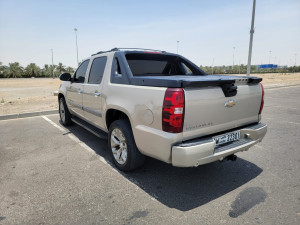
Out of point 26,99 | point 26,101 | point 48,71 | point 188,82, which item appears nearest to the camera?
point 188,82

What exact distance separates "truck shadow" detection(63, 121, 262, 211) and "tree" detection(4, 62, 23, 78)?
7171 centimetres

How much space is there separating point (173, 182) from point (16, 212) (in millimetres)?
1974

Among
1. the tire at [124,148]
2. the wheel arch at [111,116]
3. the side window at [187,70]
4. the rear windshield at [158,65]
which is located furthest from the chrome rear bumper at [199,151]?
the side window at [187,70]

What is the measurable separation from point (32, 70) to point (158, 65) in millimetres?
74857

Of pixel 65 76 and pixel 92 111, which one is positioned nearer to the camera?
pixel 92 111

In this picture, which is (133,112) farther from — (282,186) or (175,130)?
(282,186)

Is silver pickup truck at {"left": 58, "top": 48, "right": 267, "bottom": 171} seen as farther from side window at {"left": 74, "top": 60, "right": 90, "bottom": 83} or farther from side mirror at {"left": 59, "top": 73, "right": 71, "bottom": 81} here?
side mirror at {"left": 59, "top": 73, "right": 71, "bottom": 81}

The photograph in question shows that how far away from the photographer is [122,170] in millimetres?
3355

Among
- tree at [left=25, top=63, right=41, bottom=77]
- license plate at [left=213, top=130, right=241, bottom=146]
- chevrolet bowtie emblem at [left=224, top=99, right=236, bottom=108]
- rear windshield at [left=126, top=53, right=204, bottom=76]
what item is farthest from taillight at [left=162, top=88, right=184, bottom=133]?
tree at [left=25, top=63, right=41, bottom=77]

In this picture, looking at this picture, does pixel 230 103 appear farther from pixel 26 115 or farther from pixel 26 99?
pixel 26 99

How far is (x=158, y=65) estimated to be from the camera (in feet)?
13.7

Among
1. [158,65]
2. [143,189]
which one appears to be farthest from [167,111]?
[158,65]

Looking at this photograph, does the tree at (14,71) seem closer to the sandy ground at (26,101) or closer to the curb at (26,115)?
the sandy ground at (26,101)

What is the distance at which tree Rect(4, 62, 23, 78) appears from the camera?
62219 mm
